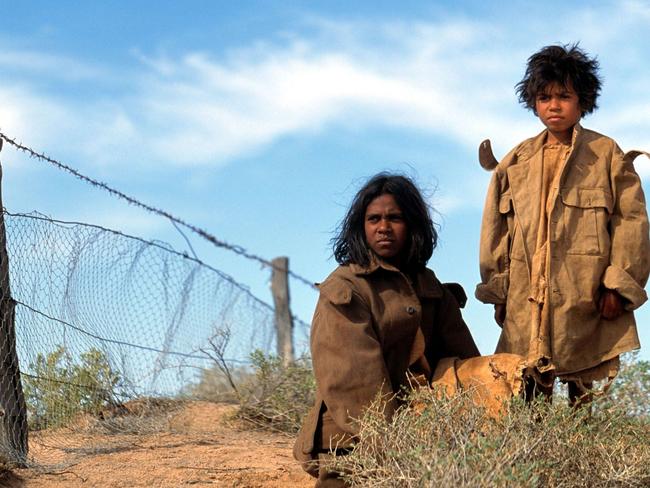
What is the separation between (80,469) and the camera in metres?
6.42

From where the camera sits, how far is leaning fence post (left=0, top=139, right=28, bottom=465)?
6.66m

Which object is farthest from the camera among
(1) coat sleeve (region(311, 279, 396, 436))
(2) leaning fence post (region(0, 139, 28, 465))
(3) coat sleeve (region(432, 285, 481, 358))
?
(2) leaning fence post (region(0, 139, 28, 465))

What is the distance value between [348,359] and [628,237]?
172cm

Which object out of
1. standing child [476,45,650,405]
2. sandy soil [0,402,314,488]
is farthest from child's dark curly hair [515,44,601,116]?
sandy soil [0,402,314,488]

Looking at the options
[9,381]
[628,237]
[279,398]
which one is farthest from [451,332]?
[279,398]

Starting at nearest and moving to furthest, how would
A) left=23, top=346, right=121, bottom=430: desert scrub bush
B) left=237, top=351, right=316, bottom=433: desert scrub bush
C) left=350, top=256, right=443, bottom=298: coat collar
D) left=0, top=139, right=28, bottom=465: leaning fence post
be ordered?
left=350, top=256, right=443, bottom=298: coat collar < left=0, top=139, right=28, bottom=465: leaning fence post < left=23, top=346, right=121, bottom=430: desert scrub bush < left=237, top=351, right=316, bottom=433: desert scrub bush

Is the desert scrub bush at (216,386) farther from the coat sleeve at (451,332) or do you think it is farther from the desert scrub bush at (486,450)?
the desert scrub bush at (486,450)

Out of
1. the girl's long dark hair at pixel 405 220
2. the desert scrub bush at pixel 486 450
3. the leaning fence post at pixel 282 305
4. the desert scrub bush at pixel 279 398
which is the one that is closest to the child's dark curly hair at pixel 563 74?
the girl's long dark hair at pixel 405 220

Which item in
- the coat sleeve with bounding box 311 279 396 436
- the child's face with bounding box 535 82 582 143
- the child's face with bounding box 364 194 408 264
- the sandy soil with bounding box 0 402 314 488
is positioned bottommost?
the sandy soil with bounding box 0 402 314 488

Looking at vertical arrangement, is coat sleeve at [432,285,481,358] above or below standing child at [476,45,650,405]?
below

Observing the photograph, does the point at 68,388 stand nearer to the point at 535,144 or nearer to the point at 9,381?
the point at 9,381

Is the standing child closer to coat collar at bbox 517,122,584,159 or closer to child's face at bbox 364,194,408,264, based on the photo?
coat collar at bbox 517,122,584,159

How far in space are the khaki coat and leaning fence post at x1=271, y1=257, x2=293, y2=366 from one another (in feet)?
23.1

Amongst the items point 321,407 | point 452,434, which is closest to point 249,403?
point 321,407
